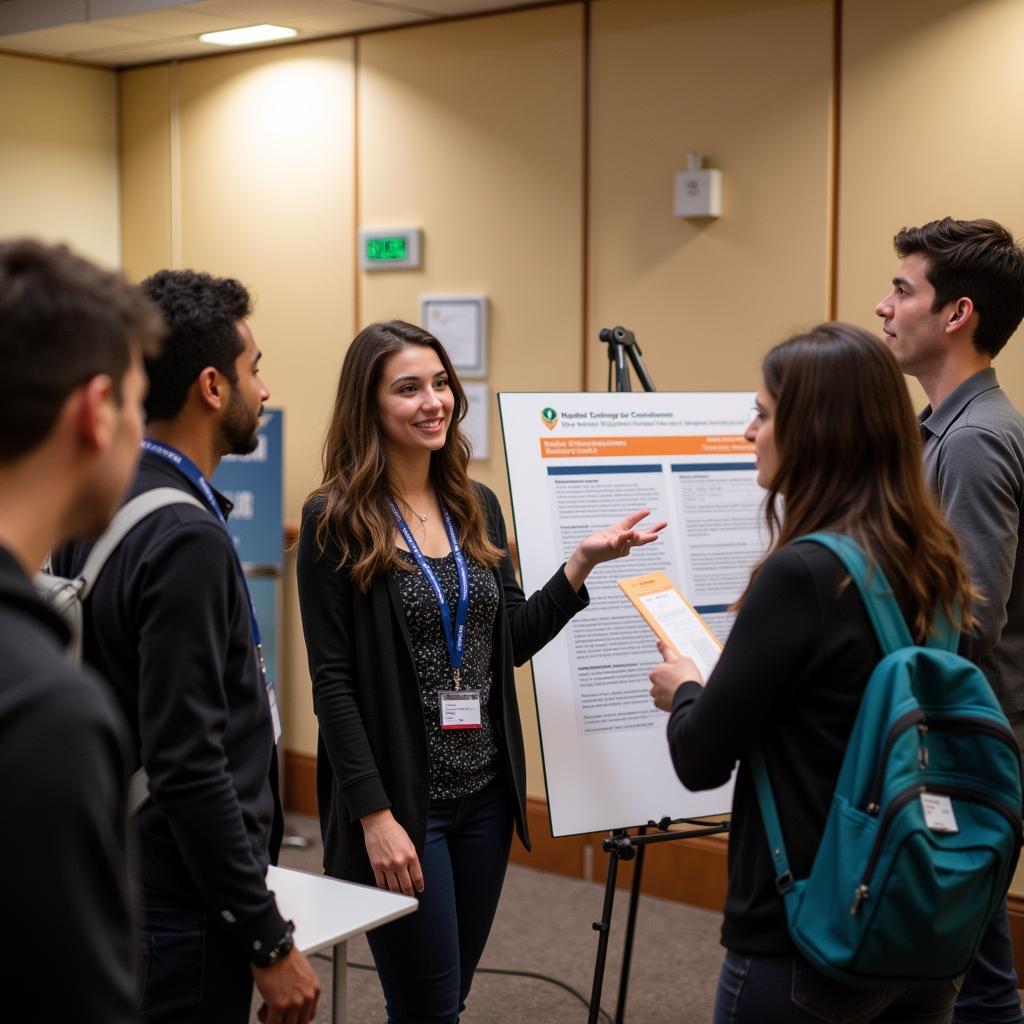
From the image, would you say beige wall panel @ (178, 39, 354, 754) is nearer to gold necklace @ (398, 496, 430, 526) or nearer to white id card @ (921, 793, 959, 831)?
gold necklace @ (398, 496, 430, 526)

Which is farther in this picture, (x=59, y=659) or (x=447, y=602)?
(x=447, y=602)

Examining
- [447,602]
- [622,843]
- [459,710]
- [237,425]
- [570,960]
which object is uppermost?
[237,425]

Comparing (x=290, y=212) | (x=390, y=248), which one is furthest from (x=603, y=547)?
(x=290, y=212)

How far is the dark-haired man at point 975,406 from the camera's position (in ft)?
7.26

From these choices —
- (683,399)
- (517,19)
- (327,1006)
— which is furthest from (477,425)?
(327,1006)

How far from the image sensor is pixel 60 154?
5.05 m

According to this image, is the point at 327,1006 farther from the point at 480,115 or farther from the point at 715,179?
the point at 480,115

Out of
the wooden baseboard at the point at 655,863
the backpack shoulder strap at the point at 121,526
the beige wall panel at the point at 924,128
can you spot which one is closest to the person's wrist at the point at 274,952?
the backpack shoulder strap at the point at 121,526

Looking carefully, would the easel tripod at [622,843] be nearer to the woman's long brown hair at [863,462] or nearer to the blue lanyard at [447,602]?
the blue lanyard at [447,602]

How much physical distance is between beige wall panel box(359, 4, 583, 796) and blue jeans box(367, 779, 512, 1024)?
79.2 inches

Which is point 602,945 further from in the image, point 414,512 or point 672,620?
point 414,512

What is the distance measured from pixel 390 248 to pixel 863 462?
3.26m

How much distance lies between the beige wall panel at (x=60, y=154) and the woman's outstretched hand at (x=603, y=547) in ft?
10.8

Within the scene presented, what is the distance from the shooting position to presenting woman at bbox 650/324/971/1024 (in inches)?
56.5
